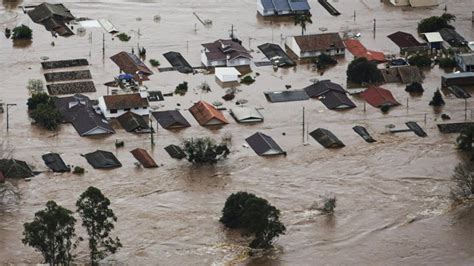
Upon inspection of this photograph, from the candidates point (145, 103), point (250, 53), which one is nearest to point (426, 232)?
point (145, 103)

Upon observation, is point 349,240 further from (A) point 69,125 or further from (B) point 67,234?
(A) point 69,125

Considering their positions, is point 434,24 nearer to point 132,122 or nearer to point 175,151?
point 132,122

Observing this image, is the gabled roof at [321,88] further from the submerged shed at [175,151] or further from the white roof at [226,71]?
the submerged shed at [175,151]

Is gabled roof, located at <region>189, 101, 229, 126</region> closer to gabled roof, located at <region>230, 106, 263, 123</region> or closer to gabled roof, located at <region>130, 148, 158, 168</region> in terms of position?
gabled roof, located at <region>230, 106, 263, 123</region>

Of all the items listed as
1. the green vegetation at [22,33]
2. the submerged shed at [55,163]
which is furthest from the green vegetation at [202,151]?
the green vegetation at [22,33]

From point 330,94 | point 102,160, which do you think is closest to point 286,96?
point 330,94

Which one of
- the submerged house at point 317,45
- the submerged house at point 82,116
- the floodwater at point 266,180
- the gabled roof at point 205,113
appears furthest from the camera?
the submerged house at point 317,45
